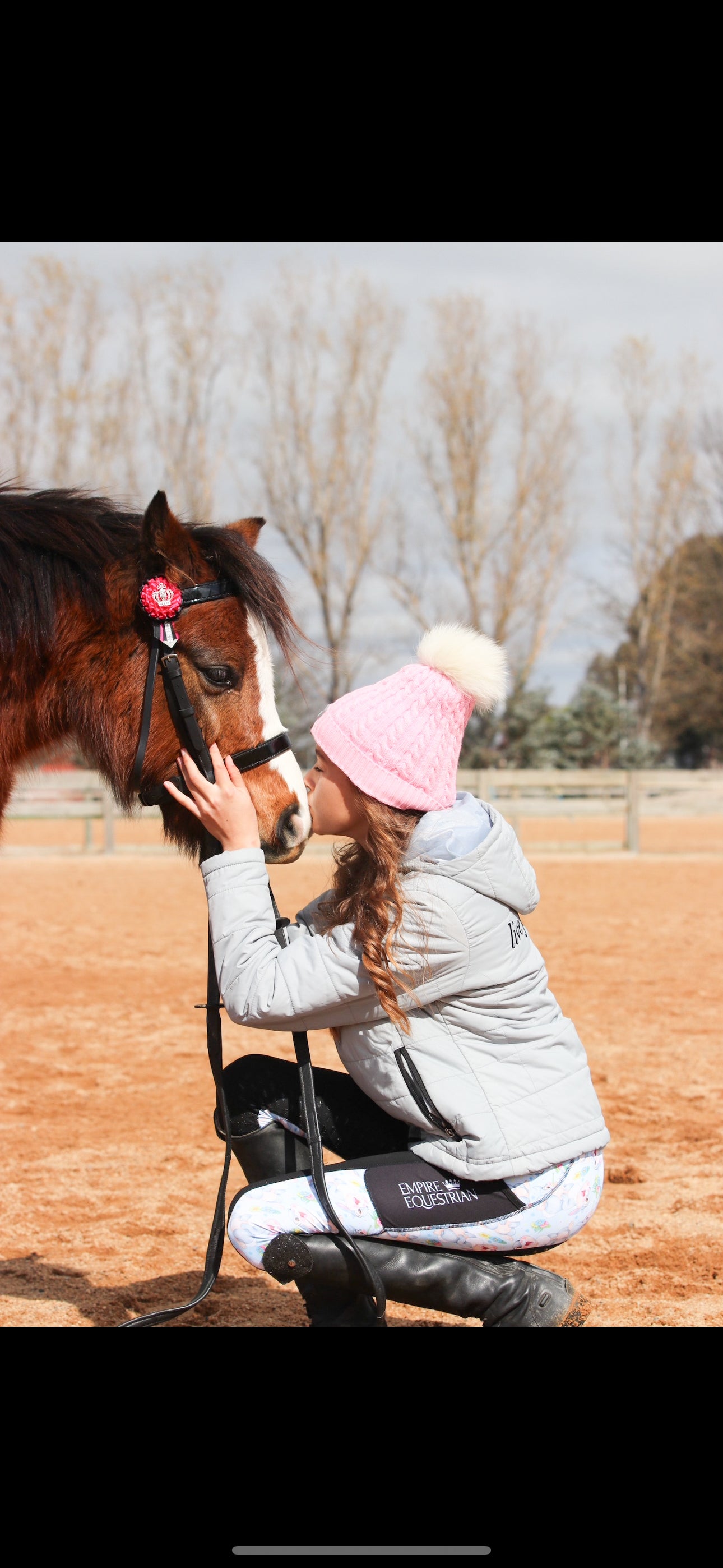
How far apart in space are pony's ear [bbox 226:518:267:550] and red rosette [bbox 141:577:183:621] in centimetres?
40

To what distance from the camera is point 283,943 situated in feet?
7.94

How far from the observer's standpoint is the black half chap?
240 centimetres

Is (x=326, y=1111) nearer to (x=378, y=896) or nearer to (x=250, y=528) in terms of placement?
(x=378, y=896)

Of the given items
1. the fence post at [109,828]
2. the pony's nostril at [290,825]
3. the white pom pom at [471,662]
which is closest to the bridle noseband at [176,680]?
the pony's nostril at [290,825]

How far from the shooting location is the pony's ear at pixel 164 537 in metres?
2.37

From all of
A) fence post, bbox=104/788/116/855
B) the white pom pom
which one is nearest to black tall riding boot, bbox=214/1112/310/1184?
the white pom pom

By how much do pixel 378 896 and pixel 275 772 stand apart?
44 cm

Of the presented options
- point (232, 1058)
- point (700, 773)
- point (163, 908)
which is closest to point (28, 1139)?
point (232, 1058)

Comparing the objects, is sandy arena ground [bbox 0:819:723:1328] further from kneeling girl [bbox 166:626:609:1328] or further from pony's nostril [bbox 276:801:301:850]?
pony's nostril [bbox 276:801:301:850]

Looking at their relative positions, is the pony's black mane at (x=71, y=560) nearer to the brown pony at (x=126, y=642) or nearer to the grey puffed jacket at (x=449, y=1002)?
the brown pony at (x=126, y=642)

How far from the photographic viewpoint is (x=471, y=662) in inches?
86.0
